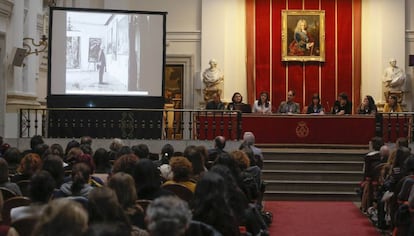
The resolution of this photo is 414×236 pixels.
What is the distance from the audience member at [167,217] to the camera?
3.14 m

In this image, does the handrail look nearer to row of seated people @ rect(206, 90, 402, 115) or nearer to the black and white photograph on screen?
the black and white photograph on screen

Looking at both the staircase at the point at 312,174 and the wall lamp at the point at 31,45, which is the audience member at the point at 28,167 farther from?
the wall lamp at the point at 31,45

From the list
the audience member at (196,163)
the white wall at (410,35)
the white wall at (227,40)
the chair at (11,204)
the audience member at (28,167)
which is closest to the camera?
the chair at (11,204)

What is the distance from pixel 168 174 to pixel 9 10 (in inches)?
363

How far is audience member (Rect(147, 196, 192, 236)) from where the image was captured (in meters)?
3.14

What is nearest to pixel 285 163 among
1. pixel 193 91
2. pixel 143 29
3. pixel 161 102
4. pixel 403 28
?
pixel 161 102

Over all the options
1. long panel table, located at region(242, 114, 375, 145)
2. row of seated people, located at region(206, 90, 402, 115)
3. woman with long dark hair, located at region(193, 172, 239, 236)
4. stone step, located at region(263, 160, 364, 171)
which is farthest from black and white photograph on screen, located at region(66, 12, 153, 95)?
woman with long dark hair, located at region(193, 172, 239, 236)

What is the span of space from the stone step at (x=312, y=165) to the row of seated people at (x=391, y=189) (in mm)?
3244

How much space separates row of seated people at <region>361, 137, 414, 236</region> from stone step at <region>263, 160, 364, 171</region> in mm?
3244

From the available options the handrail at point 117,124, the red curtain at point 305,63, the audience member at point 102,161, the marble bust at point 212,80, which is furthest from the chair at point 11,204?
the red curtain at point 305,63

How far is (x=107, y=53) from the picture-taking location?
56.1ft

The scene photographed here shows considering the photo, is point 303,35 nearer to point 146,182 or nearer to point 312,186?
point 312,186

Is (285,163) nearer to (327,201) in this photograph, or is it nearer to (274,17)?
(327,201)

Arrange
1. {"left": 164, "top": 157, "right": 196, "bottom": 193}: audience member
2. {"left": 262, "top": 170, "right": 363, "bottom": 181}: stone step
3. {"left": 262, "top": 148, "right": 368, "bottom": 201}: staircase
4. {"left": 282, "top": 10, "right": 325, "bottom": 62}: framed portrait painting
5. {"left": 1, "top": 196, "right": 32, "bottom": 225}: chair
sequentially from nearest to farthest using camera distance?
{"left": 1, "top": 196, "right": 32, "bottom": 225}: chair → {"left": 164, "top": 157, "right": 196, "bottom": 193}: audience member → {"left": 262, "top": 148, "right": 368, "bottom": 201}: staircase → {"left": 262, "top": 170, "right": 363, "bottom": 181}: stone step → {"left": 282, "top": 10, "right": 325, "bottom": 62}: framed portrait painting
